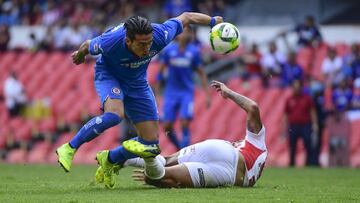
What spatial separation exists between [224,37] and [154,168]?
2232mm

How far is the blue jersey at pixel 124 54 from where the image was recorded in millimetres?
10906

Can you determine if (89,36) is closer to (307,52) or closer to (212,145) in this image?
(307,52)

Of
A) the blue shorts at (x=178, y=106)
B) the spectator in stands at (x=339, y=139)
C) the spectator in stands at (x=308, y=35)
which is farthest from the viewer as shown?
the spectator in stands at (x=308, y=35)

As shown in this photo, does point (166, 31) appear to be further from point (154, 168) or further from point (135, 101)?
point (154, 168)

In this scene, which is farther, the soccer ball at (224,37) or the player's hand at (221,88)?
the soccer ball at (224,37)

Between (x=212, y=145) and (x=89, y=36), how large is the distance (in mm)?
18310

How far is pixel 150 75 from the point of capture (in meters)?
25.4

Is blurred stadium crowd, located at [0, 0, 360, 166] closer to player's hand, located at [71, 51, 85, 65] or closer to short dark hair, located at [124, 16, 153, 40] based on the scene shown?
player's hand, located at [71, 51, 85, 65]

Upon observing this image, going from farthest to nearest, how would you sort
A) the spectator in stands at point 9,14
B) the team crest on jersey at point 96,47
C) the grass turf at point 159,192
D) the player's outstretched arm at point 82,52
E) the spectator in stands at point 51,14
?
the spectator in stands at point 9,14 → the spectator in stands at point 51,14 → the player's outstretched arm at point 82,52 → the team crest on jersey at point 96,47 → the grass turf at point 159,192

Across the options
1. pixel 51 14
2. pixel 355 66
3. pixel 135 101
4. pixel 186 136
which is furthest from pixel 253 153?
pixel 51 14

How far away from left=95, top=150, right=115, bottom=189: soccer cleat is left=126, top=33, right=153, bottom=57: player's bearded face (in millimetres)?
1217

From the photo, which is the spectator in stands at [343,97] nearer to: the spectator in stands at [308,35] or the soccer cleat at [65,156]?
the spectator in stands at [308,35]

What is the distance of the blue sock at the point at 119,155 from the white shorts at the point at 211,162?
25.0 inches

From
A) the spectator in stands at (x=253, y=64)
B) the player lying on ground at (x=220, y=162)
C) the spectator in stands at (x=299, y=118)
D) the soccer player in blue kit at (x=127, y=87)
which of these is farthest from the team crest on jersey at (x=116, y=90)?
the spectator in stands at (x=253, y=64)
